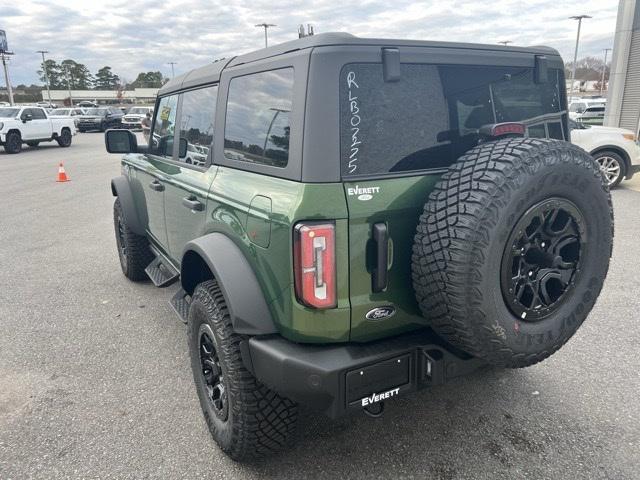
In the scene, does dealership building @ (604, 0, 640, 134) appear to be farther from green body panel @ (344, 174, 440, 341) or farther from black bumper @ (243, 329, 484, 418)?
black bumper @ (243, 329, 484, 418)

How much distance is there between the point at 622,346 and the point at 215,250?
300 centimetres

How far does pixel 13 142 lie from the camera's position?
747 inches

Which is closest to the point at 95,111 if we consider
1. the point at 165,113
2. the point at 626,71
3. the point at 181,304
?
the point at 626,71

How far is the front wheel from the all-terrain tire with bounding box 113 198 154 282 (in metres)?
19.3

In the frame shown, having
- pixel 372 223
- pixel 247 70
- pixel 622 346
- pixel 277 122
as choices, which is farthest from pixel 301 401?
pixel 622 346

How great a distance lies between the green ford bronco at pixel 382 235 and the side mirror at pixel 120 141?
1.99m

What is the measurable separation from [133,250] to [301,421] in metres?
2.81

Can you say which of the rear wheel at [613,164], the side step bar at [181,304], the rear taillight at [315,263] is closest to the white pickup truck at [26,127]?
the side step bar at [181,304]

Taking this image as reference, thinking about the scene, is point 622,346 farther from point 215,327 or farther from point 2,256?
point 2,256

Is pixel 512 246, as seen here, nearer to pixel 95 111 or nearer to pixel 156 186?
pixel 156 186

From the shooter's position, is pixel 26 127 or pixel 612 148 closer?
pixel 612 148

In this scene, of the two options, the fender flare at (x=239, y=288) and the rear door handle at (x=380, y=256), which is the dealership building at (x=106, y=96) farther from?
the rear door handle at (x=380, y=256)

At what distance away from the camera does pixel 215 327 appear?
2.39m

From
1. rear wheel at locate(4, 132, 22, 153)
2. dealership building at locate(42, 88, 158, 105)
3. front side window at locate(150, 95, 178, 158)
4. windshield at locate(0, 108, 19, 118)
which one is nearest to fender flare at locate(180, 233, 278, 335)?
front side window at locate(150, 95, 178, 158)
